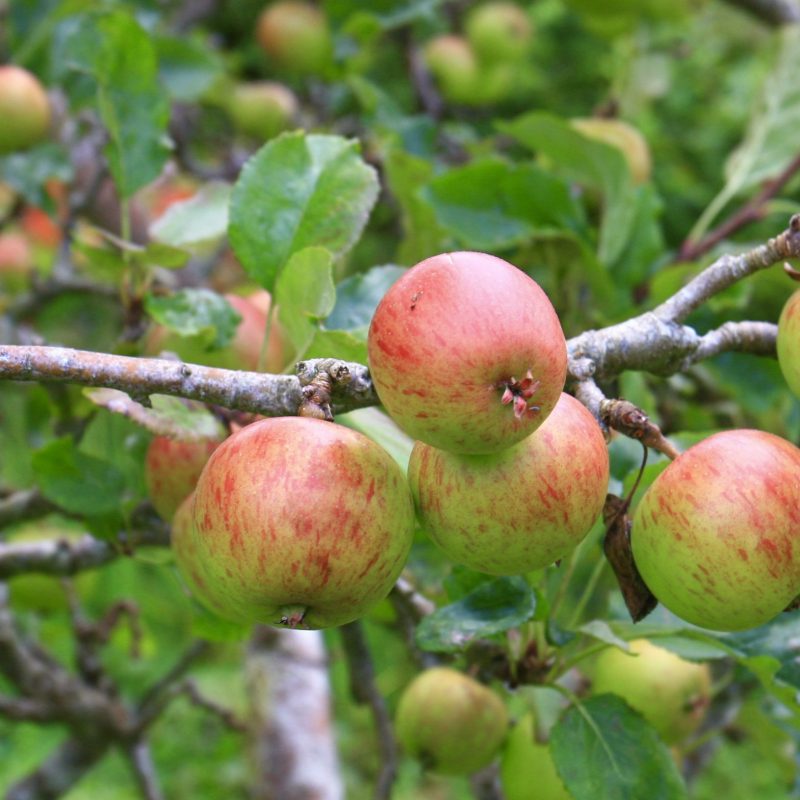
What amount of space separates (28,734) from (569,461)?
3061 millimetres

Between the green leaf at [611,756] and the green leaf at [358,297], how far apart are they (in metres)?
0.54

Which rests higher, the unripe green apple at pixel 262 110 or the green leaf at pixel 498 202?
the green leaf at pixel 498 202

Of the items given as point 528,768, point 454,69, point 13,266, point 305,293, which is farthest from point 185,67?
point 528,768

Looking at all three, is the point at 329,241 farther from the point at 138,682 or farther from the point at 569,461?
the point at 138,682

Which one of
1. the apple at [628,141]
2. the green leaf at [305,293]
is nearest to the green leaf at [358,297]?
the green leaf at [305,293]

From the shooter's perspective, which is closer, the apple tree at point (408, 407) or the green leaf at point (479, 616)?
the apple tree at point (408, 407)

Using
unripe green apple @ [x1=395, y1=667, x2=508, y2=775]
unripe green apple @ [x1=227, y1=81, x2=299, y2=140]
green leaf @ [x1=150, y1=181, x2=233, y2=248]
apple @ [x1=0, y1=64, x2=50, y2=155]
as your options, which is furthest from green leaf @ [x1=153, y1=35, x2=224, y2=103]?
unripe green apple @ [x1=395, y1=667, x2=508, y2=775]

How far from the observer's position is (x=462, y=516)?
87 centimetres

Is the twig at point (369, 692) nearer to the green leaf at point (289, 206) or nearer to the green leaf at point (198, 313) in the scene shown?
the green leaf at point (198, 313)

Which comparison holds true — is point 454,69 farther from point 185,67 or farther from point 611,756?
point 611,756

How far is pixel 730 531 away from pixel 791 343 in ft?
0.70

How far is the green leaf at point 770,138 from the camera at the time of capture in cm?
201

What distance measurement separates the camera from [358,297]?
129cm

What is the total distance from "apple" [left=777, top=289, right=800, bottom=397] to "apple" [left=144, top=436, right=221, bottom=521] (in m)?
0.62
